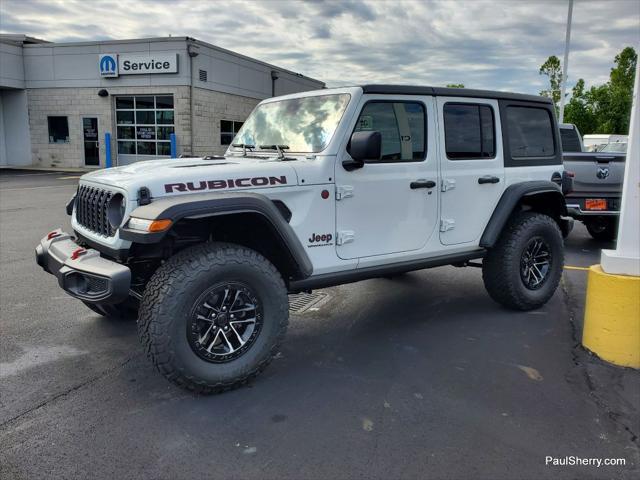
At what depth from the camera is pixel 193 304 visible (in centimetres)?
320

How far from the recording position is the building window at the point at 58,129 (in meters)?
25.4

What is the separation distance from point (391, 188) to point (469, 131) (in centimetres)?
111

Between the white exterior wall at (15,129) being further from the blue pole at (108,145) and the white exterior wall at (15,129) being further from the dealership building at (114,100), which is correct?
the blue pole at (108,145)

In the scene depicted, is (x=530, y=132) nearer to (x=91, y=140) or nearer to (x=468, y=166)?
(x=468, y=166)

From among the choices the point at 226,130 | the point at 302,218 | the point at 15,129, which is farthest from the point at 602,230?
the point at 15,129

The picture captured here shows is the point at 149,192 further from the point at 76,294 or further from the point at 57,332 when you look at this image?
the point at 57,332

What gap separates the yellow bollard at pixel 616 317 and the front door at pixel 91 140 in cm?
2472

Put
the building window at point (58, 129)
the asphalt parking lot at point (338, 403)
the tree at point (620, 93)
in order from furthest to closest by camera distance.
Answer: the tree at point (620, 93), the building window at point (58, 129), the asphalt parking lot at point (338, 403)

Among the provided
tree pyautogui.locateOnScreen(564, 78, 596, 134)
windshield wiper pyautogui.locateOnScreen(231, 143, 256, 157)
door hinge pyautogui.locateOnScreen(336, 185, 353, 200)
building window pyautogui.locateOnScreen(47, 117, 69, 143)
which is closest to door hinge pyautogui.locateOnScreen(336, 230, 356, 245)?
door hinge pyautogui.locateOnScreen(336, 185, 353, 200)

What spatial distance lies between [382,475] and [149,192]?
2.02m

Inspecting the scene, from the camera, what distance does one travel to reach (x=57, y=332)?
4457mm

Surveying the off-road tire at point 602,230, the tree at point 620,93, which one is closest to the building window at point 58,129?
the off-road tire at point 602,230

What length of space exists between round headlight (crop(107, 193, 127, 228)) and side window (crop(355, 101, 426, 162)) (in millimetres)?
1720

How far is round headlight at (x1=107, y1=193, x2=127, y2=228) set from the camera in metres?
3.39
